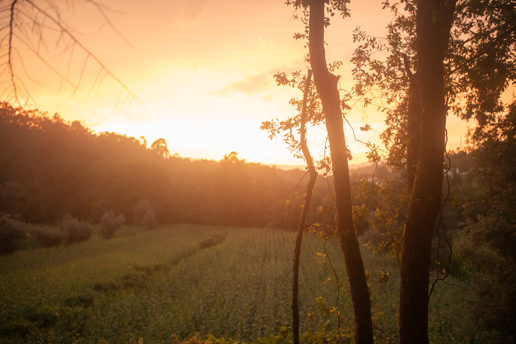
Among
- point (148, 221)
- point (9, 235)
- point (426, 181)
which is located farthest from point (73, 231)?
point (426, 181)

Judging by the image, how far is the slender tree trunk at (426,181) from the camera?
116 inches

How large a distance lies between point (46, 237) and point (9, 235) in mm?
4017

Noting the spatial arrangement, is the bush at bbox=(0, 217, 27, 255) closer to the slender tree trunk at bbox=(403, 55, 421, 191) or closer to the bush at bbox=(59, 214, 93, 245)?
the bush at bbox=(59, 214, 93, 245)

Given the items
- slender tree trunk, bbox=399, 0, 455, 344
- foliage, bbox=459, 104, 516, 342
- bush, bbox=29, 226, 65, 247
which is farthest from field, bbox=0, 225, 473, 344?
bush, bbox=29, 226, 65, 247

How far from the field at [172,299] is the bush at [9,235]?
4.95 feet

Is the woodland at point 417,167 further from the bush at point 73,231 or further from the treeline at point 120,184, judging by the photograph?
the treeline at point 120,184

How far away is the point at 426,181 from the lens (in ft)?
9.66

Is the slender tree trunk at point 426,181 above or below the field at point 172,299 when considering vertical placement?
above

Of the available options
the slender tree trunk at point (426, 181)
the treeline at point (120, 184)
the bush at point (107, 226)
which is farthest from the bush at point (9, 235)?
the slender tree trunk at point (426, 181)

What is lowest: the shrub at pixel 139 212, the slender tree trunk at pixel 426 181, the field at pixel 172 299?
the field at pixel 172 299

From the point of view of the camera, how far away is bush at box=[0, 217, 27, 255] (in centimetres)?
2383

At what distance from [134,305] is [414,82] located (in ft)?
46.5

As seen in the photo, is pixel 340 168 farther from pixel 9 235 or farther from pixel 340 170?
pixel 9 235

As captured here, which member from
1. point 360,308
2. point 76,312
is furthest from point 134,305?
point 360,308
